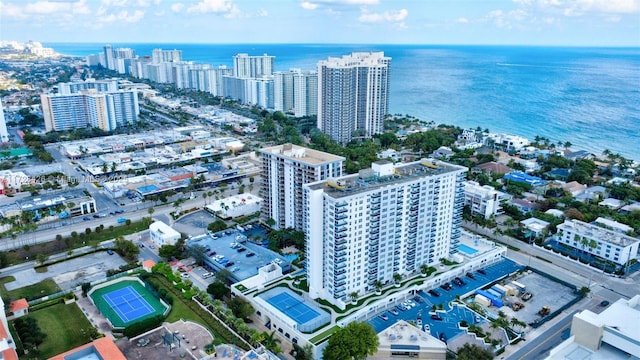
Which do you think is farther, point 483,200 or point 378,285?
point 483,200

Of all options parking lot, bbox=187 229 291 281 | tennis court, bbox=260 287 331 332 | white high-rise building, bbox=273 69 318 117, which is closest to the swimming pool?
tennis court, bbox=260 287 331 332

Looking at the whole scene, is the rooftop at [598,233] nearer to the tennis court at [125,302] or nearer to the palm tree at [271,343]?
the palm tree at [271,343]

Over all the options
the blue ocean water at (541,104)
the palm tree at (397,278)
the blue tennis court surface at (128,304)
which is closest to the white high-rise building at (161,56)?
the blue ocean water at (541,104)

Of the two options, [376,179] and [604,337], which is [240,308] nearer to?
[376,179]

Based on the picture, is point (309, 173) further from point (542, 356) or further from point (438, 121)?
point (438, 121)

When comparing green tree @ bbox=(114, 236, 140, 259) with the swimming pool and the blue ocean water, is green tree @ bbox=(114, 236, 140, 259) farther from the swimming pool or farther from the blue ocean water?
the blue ocean water

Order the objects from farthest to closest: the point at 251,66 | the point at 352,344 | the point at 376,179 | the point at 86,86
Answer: the point at 251,66 → the point at 86,86 → the point at 376,179 → the point at 352,344

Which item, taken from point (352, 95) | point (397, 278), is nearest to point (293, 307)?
point (397, 278)

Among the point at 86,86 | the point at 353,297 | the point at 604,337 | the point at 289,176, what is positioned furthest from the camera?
the point at 86,86
